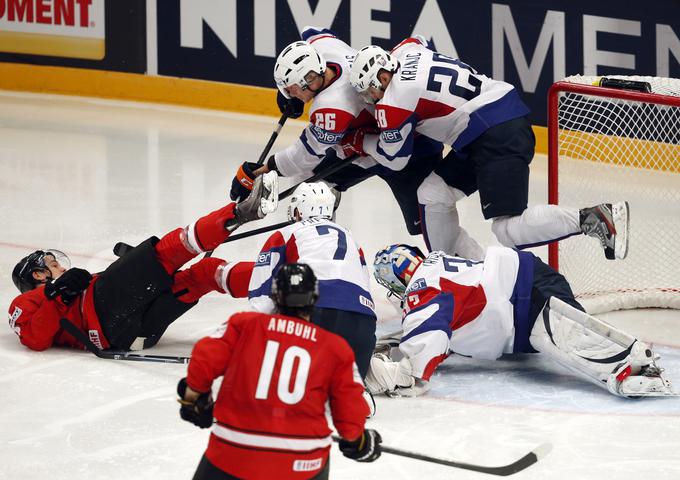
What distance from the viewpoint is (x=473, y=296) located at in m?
4.62

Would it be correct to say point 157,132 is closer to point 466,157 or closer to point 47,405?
point 466,157

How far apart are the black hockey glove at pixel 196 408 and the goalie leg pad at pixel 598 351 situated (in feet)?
6.18

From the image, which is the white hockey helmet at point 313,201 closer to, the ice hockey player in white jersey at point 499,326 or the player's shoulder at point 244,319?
the ice hockey player in white jersey at point 499,326

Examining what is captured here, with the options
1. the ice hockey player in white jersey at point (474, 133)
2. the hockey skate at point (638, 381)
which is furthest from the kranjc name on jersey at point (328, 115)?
the hockey skate at point (638, 381)

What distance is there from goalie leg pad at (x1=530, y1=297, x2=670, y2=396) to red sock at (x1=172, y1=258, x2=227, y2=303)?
4.05 ft

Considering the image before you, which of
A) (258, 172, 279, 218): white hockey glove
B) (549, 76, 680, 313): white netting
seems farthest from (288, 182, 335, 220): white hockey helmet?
(549, 76, 680, 313): white netting

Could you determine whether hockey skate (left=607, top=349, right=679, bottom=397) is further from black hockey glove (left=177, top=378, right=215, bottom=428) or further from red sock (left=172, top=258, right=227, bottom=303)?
black hockey glove (left=177, top=378, right=215, bottom=428)

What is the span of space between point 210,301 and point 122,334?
3.08ft

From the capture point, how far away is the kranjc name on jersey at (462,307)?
177 inches

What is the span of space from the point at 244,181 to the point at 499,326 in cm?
146

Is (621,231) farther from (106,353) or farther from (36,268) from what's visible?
(36,268)

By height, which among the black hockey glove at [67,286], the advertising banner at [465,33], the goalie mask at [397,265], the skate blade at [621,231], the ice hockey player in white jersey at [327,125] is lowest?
the black hockey glove at [67,286]

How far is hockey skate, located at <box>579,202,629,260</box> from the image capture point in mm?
5082

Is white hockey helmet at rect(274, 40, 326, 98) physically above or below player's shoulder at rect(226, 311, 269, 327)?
above
